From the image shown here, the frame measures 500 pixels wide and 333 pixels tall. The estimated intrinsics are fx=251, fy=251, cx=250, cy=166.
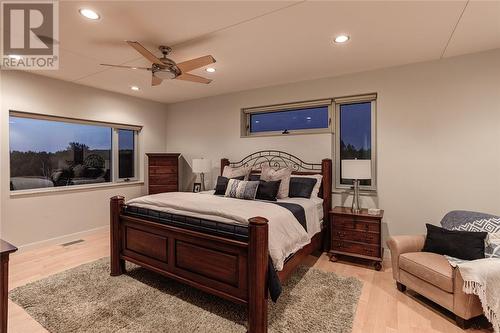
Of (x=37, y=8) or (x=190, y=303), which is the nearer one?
(x=37, y=8)

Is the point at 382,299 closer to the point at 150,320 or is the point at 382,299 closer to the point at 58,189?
the point at 150,320

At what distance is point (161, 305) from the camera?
2.36 meters

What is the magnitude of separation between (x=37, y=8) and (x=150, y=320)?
2.82 meters

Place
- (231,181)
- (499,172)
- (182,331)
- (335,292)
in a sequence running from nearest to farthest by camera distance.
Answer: (182,331) → (335,292) → (499,172) → (231,181)

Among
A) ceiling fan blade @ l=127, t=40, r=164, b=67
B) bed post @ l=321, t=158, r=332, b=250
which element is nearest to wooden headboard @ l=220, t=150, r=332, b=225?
bed post @ l=321, t=158, r=332, b=250

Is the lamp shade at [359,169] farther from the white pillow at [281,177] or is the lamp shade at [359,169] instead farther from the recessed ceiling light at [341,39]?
the recessed ceiling light at [341,39]

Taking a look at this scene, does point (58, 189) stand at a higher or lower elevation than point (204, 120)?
lower

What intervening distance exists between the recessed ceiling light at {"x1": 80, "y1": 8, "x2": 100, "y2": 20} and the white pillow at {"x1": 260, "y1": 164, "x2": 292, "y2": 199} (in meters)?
2.64

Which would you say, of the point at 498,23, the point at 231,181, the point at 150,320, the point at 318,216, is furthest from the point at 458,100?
the point at 150,320

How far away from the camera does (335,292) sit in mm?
2576

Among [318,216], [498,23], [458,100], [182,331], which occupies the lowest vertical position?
[182,331]

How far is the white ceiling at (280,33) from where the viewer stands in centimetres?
209

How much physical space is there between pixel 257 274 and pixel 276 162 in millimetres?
2618

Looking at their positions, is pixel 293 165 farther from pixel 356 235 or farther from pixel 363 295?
pixel 363 295
